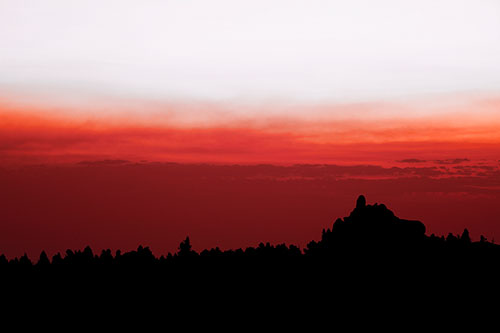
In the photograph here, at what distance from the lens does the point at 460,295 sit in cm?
18612

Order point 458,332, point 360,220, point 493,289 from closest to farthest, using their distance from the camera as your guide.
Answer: point 458,332, point 493,289, point 360,220

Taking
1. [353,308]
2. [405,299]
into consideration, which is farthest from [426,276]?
[353,308]

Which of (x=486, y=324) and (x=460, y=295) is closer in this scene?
(x=486, y=324)

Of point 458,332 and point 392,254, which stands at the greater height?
point 392,254

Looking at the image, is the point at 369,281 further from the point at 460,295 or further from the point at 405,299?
the point at 460,295

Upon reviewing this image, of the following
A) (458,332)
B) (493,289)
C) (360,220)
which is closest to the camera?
(458,332)

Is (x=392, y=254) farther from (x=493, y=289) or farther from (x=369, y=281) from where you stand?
(x=493, y=289)

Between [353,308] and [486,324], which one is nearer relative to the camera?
[486,324]

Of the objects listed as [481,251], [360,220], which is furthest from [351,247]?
[481,251]

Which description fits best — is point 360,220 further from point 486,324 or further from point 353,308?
point 486,324

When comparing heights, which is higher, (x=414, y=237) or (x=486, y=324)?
(x=414, y=237)

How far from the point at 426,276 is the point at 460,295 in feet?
30.9

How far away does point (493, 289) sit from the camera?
7234 inches

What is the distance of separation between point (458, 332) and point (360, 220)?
1533 inches
